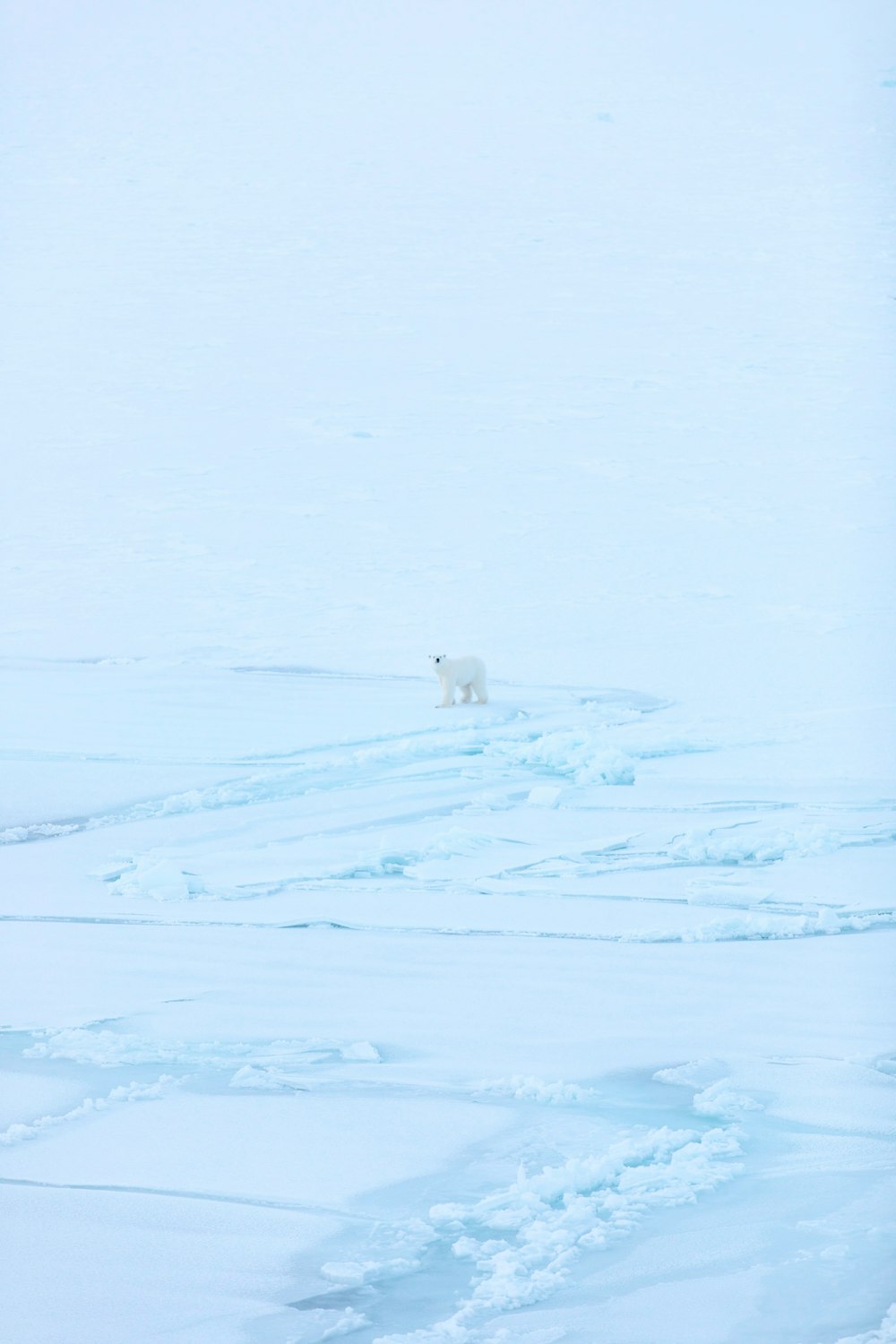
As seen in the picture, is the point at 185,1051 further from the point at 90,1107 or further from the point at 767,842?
the point at 767,842

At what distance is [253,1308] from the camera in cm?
143

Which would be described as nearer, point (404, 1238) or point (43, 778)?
point (404, 1238)

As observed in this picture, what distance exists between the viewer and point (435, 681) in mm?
5469

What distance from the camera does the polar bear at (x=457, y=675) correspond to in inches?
189

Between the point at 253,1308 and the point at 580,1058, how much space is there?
2.41 ft

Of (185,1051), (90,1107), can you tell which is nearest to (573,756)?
(185,1051)

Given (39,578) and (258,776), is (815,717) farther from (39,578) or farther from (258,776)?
(39,578)

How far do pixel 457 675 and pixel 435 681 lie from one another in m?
0.65

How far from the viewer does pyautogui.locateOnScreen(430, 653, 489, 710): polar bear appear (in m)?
4.81

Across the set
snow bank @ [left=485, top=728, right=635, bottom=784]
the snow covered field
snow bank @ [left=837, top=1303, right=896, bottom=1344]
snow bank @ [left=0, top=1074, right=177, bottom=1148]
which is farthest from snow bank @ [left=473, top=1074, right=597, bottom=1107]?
snow bank @ [left=485, top=728, right=635, bottom=784]

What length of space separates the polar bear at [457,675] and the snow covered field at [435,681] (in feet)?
0.38

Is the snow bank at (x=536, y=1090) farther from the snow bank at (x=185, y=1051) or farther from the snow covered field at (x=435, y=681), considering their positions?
the snow bank at (x=185, y=1051)

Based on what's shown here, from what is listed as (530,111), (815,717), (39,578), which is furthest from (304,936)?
(530,111)

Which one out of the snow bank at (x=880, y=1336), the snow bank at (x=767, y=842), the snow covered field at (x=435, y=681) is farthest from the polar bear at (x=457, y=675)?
the snow bank at (x=880, y=1336)
